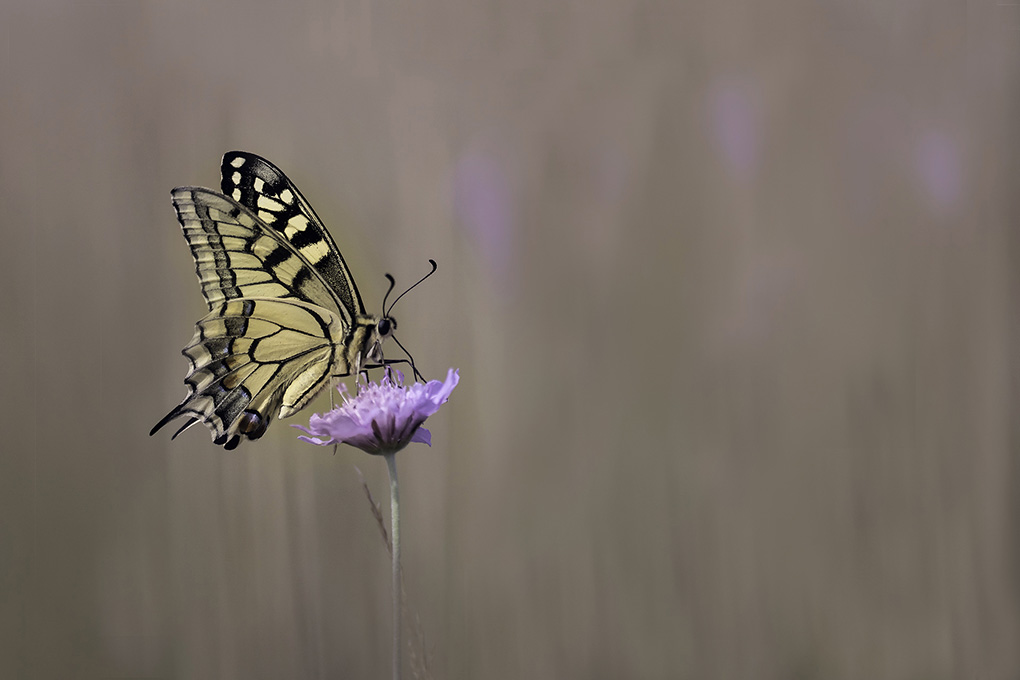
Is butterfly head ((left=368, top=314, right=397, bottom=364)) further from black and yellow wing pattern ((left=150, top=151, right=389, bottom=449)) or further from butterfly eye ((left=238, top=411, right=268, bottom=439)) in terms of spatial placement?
butterfly eye ((left=238, top=411, right=268, bottom=439))

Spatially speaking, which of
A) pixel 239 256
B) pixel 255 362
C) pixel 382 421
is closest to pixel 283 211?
pixel 239 256

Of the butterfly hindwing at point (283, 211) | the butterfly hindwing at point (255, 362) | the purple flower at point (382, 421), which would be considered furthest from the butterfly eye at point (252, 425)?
the butterfly hindwing at point (283, 211)

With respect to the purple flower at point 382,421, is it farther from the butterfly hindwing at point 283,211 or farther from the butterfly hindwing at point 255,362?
the butterfly hindwing at point 283,211

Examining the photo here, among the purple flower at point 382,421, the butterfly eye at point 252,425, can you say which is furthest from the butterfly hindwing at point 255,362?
the purple flower at point 382,421

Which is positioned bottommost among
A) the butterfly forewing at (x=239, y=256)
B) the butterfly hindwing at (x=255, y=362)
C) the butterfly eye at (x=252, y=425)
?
the butterfly eye at (x=252, y=425)

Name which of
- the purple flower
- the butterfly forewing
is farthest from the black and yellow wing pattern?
the purple flower

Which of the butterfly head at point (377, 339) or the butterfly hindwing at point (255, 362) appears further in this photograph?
the butterfly head at point (377, 339)

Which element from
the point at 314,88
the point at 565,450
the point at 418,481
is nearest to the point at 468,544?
the point at 418,481

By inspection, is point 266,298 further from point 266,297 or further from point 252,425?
point 252,425

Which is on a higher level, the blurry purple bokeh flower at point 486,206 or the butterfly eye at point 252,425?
the blurry purple bokeh flower at point 486,206
